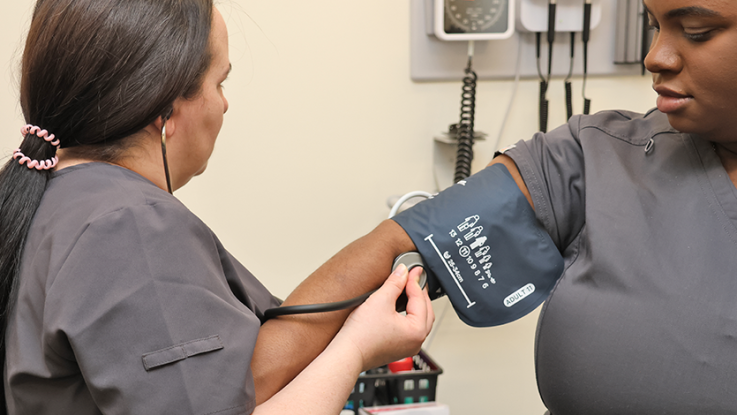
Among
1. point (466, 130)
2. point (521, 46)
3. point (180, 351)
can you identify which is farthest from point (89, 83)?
point (521, 46)

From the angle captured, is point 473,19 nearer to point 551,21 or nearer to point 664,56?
point 551,21

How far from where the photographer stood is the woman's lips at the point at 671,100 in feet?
2.61

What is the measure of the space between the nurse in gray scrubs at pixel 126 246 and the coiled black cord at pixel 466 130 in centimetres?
77

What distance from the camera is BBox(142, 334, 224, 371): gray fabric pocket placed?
596 mm

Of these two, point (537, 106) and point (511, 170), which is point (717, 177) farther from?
point (537, 106)

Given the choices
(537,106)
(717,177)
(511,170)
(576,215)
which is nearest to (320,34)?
(537,106)

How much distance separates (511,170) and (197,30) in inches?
21.1

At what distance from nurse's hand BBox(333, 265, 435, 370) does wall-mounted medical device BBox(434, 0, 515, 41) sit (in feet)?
2.53

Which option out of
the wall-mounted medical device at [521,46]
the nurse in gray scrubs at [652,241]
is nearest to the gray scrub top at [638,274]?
the nurse in gray scrubs at [652,241]

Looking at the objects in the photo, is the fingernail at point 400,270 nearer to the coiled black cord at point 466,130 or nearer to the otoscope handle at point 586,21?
the coiled black cord at point 466,130

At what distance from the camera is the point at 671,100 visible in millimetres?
809

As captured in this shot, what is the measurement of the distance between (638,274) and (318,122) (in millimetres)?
930

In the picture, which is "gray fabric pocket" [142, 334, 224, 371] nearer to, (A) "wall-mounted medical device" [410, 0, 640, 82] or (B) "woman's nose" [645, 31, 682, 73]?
(B) "woman's nose" [645, 31, 682, 73]

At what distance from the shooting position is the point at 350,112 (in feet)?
5.07
